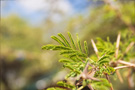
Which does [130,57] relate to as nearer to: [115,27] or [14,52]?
[115,27]

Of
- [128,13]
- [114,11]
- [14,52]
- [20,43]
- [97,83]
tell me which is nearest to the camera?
[97,83]

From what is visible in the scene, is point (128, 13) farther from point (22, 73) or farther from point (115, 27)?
point (22, 73)

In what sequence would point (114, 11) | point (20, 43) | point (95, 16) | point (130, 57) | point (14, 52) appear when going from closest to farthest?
point (130, 57), point (114, 11), point (95, 16), point (14, 52), point (20, 43)

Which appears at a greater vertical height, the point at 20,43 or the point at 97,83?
the point at 20,43

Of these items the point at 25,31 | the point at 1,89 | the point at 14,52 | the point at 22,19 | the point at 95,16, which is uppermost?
the point at 22,19

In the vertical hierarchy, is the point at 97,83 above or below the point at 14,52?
below

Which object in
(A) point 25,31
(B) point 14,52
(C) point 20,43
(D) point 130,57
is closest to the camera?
(D) point 130,57

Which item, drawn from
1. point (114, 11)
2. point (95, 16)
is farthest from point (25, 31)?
point (114, 11)

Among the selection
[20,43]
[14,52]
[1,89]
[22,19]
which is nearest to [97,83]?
[14,52]

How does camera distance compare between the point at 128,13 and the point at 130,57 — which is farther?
the point at 128,13
